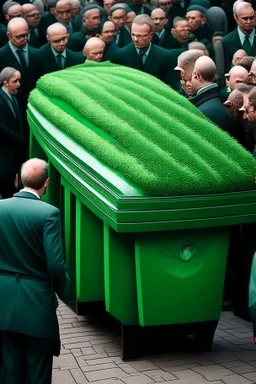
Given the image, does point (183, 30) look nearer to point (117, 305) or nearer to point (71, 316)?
point (71, 316)

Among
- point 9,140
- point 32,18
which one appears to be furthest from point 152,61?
point 32,18

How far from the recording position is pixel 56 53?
10.9m

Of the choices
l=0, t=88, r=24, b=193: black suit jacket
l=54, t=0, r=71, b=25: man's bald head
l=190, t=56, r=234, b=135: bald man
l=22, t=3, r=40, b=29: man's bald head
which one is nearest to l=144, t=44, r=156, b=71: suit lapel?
l=0, t=88, r=24, b=193: black suit jacket

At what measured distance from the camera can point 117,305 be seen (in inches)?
244

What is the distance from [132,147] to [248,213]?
946mm

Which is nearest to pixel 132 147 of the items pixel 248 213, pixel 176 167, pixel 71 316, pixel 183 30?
pixel 176 167

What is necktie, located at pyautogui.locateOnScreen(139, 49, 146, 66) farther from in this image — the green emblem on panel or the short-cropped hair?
the short-cropped hair

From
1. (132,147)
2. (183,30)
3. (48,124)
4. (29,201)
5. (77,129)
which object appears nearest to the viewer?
(29,201)

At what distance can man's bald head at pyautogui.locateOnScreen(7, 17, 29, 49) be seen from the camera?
10.7 m

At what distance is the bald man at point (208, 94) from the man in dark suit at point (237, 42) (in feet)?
12.3

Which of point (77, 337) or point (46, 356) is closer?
point (46, 356)

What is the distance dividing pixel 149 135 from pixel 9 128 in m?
3.68

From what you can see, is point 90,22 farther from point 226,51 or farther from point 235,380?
point 235,380

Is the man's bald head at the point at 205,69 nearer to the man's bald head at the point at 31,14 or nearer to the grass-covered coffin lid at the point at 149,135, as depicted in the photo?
the grass-covered coffin lid at the point at 149,135
